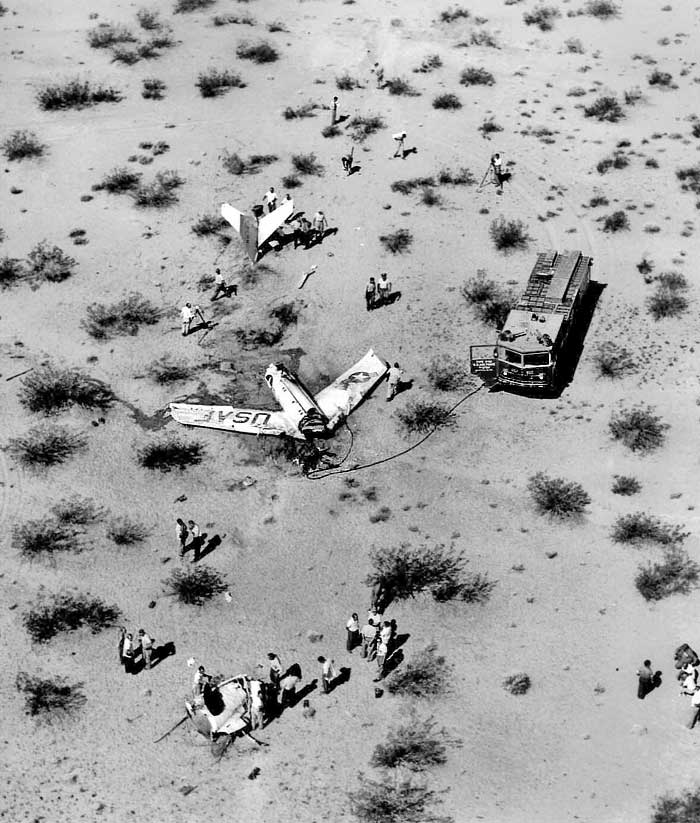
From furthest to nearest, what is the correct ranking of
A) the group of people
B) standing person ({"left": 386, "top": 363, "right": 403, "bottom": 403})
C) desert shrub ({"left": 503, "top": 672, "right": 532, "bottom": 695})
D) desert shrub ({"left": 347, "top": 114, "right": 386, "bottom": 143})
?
desert shrub ({"left": 347, "top": 114, "right": 386, "bottom": 143}), standing person ({"left": 386, "top": 363, "right": 403, "bottom": 403}), the group of people, desert shrub ({"left": 503, "top": 672, "right": 532, "bottom": 695})

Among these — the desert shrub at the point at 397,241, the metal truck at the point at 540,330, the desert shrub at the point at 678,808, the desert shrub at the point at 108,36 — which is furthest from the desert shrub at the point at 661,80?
the desert shrub at the point at 678,808

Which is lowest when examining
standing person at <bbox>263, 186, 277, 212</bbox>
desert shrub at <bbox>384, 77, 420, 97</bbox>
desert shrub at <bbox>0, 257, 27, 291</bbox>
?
desert shrub at <bbox>0, 257, 27, 291</bbox>

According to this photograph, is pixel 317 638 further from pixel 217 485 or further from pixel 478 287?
pixel 478 287

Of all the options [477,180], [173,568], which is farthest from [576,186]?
[173,568]

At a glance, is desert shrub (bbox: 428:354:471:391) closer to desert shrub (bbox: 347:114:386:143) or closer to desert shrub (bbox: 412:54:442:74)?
desert shrub (bbox: 347:114:386:143)

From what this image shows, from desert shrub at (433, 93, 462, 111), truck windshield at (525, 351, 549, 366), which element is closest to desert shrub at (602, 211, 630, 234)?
desert shrub at (433, 93, 462, 111)

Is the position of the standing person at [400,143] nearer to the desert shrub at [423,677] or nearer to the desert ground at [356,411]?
the desert ground at [356,411]

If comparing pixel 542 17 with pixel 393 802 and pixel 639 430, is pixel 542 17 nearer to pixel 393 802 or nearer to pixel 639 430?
pixel 639 430

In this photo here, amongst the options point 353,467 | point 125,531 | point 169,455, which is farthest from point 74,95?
point 125,531
